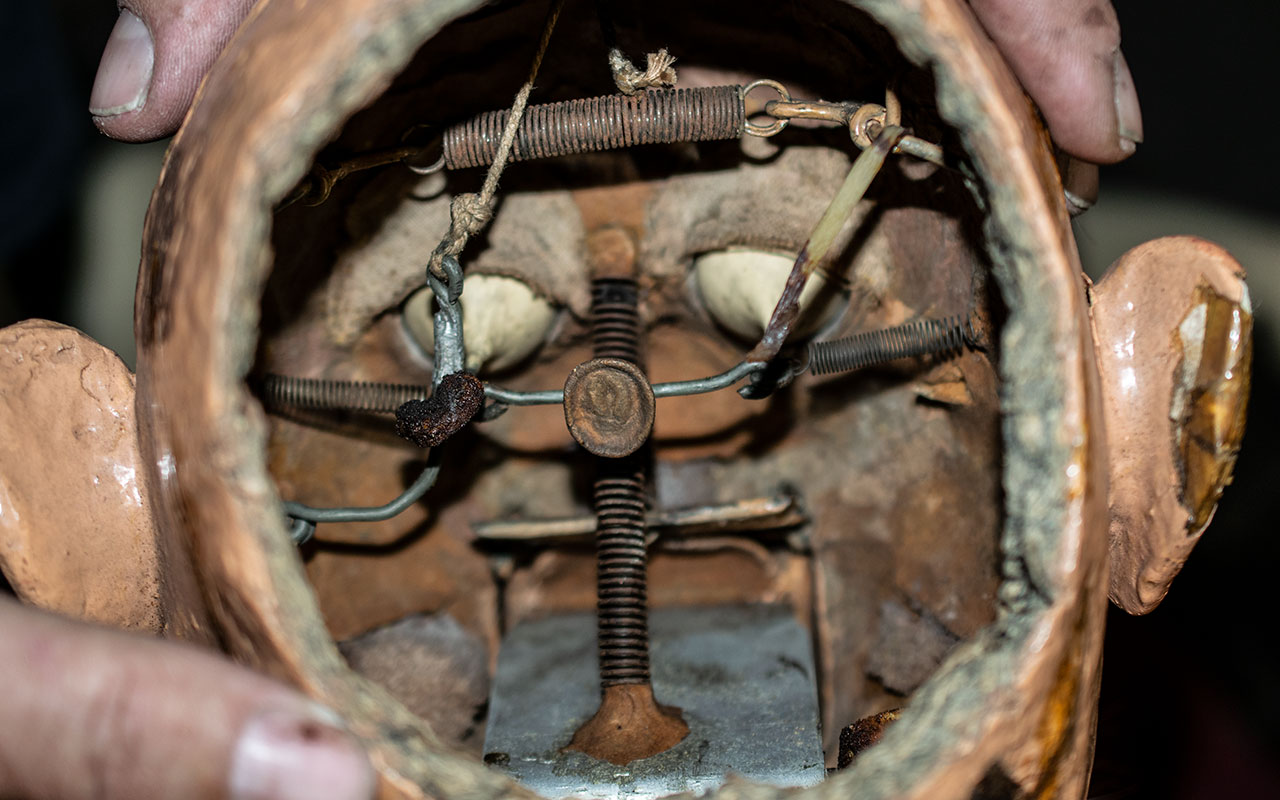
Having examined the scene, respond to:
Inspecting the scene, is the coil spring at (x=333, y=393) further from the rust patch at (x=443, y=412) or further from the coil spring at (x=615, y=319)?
the coil spring at (x=615, y=319)

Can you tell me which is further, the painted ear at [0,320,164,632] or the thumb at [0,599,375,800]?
the painted ear at [0,320,164,632]

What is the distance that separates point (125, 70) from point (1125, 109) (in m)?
0.94

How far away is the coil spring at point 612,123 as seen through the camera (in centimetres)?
91

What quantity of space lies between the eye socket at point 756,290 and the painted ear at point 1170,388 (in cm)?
33

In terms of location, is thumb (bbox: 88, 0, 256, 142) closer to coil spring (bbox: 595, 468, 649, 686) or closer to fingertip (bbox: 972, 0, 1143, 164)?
coil spring (bbox: 595, 468, 649, 686)

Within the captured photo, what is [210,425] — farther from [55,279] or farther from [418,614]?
[55,279]

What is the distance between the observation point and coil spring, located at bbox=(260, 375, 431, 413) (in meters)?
1.05

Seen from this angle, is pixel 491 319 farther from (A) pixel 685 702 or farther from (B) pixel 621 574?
(A) pixel 685 702

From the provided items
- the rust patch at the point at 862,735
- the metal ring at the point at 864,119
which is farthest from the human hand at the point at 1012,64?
the rust patch at the point at 862,735

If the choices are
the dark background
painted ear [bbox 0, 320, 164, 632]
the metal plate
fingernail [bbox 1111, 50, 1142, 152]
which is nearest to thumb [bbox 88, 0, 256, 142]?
painted ear [bbox 0, 320, 164, 632]

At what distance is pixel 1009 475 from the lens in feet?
2.40

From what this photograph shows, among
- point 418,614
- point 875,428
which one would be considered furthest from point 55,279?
point 875,428

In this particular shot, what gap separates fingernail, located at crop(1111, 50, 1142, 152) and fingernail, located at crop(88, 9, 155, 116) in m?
0.90

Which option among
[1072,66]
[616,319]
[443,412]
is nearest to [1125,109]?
[1072,66]
